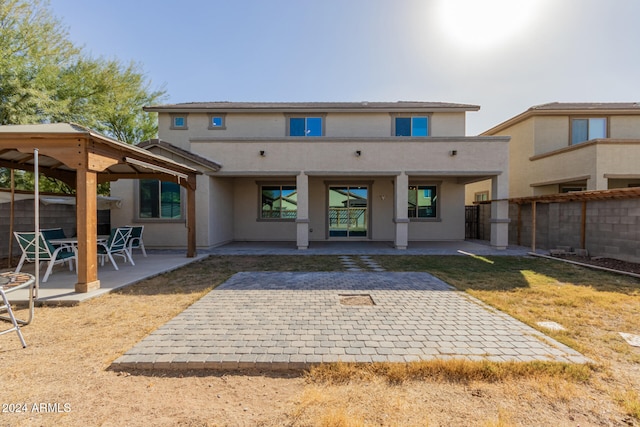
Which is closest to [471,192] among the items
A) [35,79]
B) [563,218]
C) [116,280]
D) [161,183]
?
[563,218]

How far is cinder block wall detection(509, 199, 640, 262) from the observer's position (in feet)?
27.5

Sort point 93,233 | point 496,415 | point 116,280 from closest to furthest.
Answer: point 496,415
point 93,233
point 116,280

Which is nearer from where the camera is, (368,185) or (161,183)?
(161,183)

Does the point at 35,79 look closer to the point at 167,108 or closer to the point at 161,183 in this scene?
the point at 167,108

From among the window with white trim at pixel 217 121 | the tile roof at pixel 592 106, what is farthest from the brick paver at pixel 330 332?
the tile roof at pixel 592 106

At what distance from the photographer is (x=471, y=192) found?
777 inches

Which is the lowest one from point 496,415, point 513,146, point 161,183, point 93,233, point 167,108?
point 496,415

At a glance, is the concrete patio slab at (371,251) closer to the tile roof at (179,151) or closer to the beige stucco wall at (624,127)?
the tile roof at (179,151)

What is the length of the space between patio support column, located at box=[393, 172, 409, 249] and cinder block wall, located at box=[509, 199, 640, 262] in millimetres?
5728

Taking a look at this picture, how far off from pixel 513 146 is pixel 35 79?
25019mm

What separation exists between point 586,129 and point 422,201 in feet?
31.7

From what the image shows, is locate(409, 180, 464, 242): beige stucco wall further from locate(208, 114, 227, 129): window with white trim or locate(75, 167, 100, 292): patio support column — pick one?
locate(75, 167, 100, 292): patio support column

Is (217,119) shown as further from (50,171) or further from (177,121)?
(50,171)

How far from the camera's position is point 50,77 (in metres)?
14.5
